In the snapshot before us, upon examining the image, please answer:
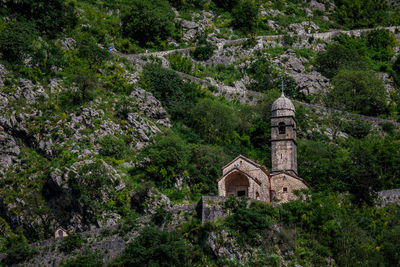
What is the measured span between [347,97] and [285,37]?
1848 cm

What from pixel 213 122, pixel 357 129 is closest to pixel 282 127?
pixel 213 122


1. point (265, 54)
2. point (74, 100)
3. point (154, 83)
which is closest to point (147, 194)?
point (74, 100)

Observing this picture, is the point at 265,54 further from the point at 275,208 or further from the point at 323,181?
the point at 275,208

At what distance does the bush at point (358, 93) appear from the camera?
77938 mm

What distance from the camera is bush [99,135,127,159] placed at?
59000 mm

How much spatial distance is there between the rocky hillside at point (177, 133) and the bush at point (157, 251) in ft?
0.36

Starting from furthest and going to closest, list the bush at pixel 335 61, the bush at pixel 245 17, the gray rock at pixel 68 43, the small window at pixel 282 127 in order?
the bush at pixel 245 17 < the bush at pixel 335 61 < the gray rock at pixel 68 43 < the small window at pixel 282 127

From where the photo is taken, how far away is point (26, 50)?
67750 mm

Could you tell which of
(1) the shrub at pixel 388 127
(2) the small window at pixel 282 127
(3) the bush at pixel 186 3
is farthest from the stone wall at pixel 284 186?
(3) the bush at pixel 186 3

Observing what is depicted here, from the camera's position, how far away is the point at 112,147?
2336 inches

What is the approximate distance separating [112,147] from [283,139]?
1503cm

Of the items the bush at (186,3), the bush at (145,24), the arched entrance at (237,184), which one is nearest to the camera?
the arched entrance at (237,184)

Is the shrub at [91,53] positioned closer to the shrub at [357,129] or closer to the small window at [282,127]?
the small window at [282,127]

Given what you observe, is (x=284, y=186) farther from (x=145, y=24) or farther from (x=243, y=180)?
(x=145, y=24)
